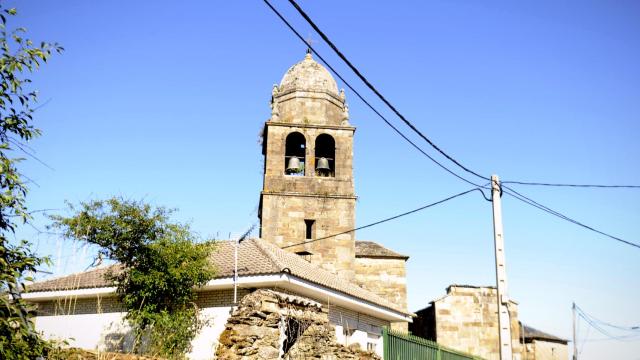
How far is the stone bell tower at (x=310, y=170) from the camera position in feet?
80.4

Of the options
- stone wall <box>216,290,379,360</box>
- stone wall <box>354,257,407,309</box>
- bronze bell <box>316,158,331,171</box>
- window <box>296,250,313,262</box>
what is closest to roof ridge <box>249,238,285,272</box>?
stone wall <box>216,290,379,360</box>

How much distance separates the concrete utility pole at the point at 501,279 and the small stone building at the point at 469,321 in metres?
16.3

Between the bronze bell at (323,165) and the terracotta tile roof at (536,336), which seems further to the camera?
the terracotta tile roof at (536,336)

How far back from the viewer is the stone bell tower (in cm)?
2452

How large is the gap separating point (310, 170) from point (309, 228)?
2.69m

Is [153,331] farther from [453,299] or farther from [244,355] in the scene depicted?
[453,299]

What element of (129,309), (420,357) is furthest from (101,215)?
(420,357)

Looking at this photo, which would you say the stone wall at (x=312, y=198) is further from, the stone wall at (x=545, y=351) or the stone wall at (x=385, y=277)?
the stone wall at (x=545, y=351)

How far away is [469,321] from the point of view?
27.5 metres

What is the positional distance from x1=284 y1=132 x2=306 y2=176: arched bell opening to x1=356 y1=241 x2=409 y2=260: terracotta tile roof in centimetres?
629

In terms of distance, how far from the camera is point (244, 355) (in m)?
12.1

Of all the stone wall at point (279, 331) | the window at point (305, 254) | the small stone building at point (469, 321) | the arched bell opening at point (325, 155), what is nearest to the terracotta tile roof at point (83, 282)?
the stone wall at point (279, 331)

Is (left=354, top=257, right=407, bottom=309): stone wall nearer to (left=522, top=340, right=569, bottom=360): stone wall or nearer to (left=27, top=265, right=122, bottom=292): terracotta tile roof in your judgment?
(left=522, top=340, right=569, bottom=360): stone wall

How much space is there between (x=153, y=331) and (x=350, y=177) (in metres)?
14.1
